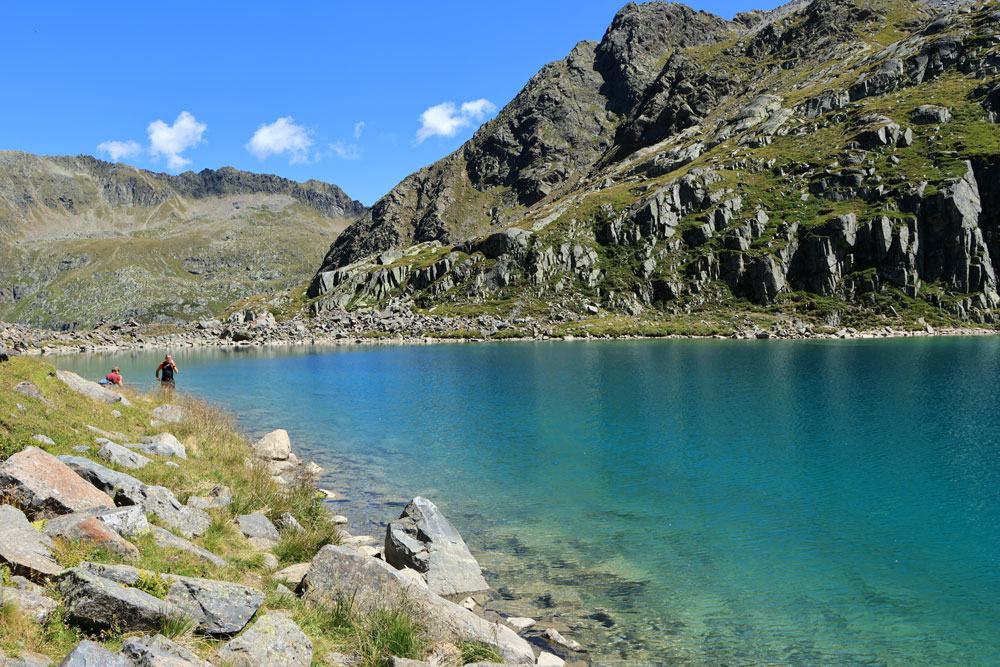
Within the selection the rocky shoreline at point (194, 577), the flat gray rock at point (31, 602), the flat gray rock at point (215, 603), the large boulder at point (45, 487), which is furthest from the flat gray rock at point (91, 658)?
the large boulder at point (45, 487)

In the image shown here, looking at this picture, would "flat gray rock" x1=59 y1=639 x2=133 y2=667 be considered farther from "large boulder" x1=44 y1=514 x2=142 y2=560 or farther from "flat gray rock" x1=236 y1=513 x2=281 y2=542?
"flat gray rock" x1=236 y1=513 x2=281 y2=542

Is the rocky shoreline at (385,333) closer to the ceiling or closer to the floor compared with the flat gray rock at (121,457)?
closer to the ceiling

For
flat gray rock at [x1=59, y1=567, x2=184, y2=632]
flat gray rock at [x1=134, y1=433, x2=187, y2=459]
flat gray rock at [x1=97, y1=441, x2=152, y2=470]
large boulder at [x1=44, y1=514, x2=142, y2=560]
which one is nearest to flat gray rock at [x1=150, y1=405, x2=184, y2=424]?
flat gray rock at [x1=134, y1=433, x2=187, y2=459]

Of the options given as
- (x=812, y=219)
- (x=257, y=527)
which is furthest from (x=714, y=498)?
(x=812, y=219)

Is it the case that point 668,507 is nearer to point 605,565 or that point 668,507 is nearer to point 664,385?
point 605,565

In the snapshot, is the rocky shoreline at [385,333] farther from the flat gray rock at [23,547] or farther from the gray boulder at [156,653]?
the gray boulder at [156,653]

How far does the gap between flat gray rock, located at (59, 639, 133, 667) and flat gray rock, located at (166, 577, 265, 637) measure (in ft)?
6.19

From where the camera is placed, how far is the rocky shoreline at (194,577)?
776 centimetres

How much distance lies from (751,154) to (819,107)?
25.9 metres

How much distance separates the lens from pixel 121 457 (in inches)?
639

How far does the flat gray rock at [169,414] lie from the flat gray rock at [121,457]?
10.1 metres

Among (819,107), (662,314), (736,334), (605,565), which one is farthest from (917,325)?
(605,565)

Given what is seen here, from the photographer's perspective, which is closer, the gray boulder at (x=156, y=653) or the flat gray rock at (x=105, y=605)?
the gray boulder at (x=156, y=653)

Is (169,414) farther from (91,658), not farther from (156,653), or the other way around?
(91,658)
